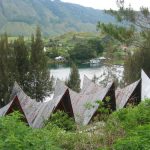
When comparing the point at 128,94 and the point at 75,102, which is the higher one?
the point at 128,94

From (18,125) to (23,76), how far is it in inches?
889

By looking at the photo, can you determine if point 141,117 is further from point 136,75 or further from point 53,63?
point 53,63

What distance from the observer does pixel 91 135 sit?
886 centimetres

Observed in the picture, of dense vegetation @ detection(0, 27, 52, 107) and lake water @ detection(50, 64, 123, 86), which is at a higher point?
dense vegetation @ detection(0, 27, 52, 107)

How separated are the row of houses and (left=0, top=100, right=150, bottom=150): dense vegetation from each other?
6.53m

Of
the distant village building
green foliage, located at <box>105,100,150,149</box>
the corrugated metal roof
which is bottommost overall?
the distant village building

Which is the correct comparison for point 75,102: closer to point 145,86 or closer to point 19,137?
point 145,86

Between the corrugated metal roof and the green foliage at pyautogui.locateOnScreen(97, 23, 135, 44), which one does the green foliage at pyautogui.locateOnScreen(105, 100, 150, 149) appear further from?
the green foliage at pyautogui.locateOnScreen(97, 23, 135, 44)

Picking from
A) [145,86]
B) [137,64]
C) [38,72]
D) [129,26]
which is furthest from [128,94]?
[137,64]

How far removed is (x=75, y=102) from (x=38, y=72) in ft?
37.8

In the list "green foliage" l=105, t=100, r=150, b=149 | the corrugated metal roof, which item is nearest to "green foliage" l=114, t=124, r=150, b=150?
"green foliage" l=105, t=100, r=150, b=149

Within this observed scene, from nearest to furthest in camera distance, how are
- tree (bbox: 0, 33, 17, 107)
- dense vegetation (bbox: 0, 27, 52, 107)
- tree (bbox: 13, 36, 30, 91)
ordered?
tree (bbox: 0, 33, 17, 107) → dense vegetation (bbox: 0, 27, 52, 107) → tree (bbox: 13, 36, 30, 91)

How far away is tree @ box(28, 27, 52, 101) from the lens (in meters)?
29.3

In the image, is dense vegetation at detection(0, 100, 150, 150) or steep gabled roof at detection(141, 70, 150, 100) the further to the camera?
steep gabled roof at detection(141, 70, 150, 100)
